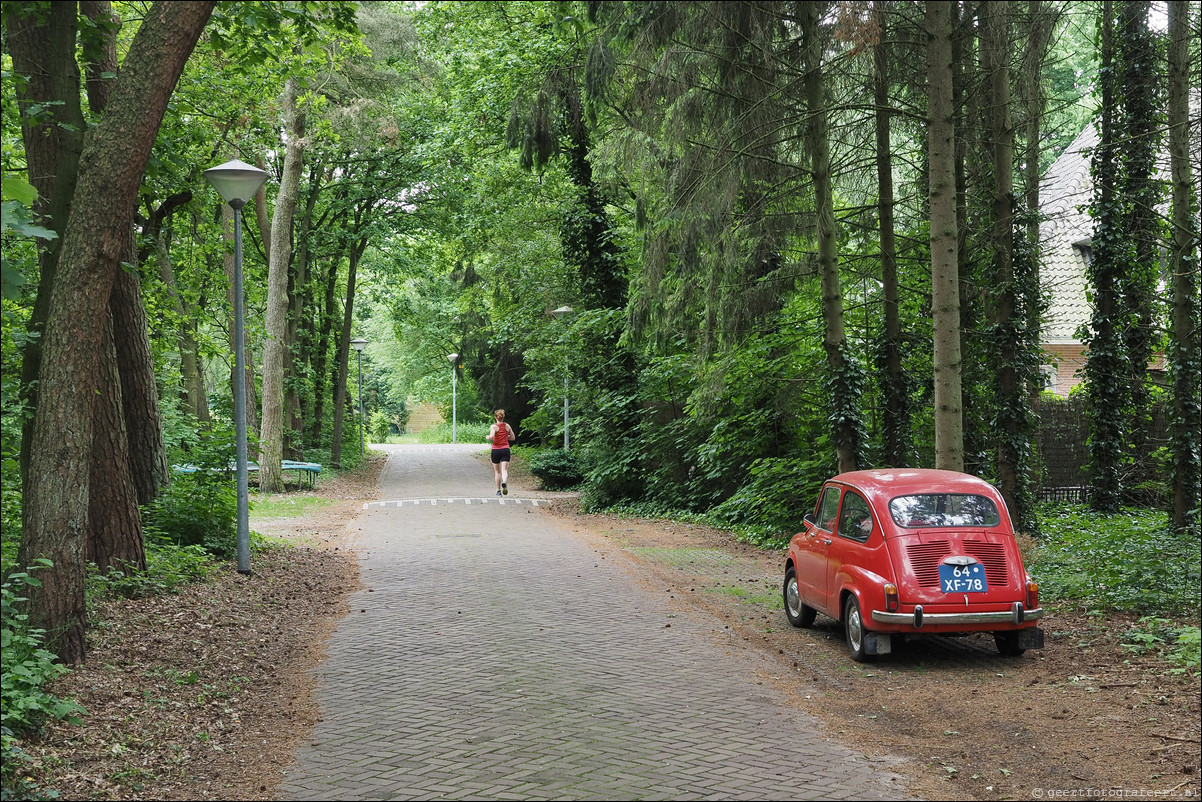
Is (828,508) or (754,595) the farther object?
(754,595)

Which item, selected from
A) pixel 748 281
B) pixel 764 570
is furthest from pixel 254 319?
pixel 764 570

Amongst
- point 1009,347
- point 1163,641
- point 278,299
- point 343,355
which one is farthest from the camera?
point 343,355

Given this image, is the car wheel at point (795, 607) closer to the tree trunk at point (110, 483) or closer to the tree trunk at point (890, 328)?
the tree trunk at point (890, 328)

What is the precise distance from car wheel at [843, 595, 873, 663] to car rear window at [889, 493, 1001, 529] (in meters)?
0.88

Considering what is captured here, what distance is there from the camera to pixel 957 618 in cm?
845

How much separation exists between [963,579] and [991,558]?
340 millimetres

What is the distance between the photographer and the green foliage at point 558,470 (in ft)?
98.0

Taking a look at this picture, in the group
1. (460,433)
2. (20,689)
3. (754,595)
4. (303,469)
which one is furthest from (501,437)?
(460,433)

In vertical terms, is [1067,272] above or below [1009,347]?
above

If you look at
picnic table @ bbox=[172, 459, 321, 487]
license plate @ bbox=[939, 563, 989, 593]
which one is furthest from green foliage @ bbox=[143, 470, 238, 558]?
picnic table @ bbox=[172, 459, 321, 487]

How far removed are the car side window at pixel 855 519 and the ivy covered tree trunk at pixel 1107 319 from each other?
969cm

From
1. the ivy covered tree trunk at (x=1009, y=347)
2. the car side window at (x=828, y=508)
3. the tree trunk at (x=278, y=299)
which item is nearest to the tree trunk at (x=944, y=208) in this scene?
the car side window at (x=828, y=508)

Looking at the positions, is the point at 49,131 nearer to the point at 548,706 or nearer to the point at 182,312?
the point at 548,706

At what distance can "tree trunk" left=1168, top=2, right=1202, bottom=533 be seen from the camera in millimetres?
14406
